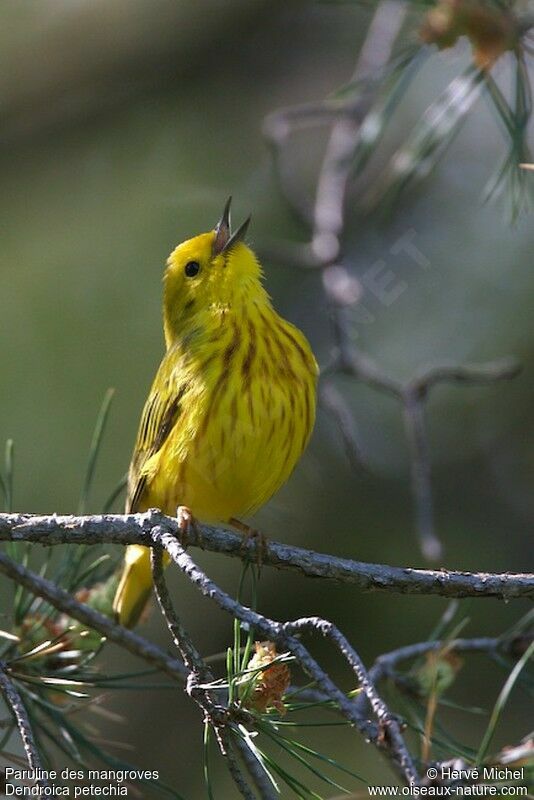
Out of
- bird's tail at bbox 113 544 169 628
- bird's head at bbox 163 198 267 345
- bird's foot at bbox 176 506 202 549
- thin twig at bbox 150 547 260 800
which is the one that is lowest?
thin twig at bbox 150 547 260 800

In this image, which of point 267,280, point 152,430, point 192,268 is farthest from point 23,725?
point 267,280

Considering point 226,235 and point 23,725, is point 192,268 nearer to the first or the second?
point 226,235

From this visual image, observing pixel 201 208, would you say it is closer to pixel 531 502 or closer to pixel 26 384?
pixel 26 384

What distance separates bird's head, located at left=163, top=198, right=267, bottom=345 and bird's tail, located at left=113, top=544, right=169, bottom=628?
847 millimetres

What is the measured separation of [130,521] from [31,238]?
3.69 metres

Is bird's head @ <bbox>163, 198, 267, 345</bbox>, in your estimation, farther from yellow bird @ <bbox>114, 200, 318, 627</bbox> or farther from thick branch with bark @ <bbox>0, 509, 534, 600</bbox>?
thick branch with bark @ <bbox>0, 509, 534, 600</bbox>

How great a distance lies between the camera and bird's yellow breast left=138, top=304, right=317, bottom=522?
340 cm

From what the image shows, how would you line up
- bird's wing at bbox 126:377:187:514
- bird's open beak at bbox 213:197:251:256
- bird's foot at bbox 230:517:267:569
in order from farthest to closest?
bird's open beak at bbox 213:197:251:256 < bird's wing at bbox 126:377:187:514 < bird's foot at bbox 230:517:267:569

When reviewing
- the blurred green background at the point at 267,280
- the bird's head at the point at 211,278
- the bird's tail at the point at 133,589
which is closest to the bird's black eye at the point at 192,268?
the bird's head at the point at 211,278

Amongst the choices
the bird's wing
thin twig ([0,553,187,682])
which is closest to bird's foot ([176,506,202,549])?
thin twig ([0,553,187,682])

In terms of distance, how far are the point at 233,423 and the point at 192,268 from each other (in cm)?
97

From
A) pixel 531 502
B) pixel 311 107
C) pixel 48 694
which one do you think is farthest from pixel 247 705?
pixel 531 502

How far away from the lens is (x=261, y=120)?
589 centimetres

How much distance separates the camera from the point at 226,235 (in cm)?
419
